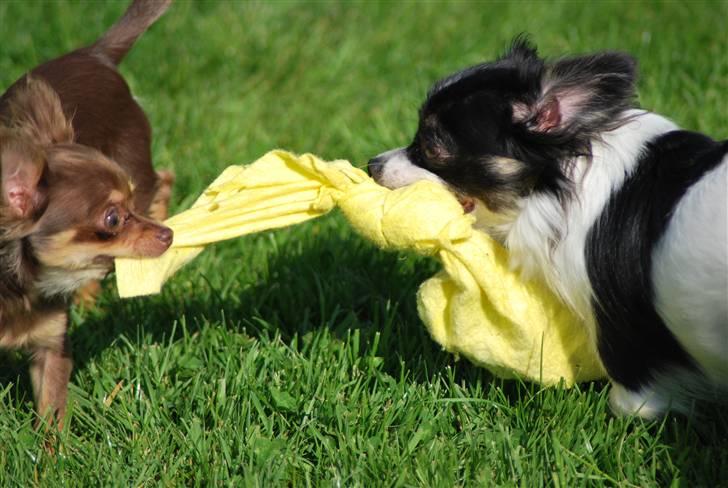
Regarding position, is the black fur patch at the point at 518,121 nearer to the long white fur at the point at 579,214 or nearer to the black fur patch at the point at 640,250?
the long white fur at the point at 579,214

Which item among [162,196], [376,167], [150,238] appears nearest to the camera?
[150,238]

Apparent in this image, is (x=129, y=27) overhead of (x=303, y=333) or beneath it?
overhead

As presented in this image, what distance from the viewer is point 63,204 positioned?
114 inches

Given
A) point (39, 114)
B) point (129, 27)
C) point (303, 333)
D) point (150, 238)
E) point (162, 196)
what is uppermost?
point (129, 27)

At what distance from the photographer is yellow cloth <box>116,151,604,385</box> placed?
2803mm

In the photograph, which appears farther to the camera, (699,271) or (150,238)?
(150,238)

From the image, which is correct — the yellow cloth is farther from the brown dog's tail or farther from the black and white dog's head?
the brown dog's tail

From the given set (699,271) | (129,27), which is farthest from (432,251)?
(129,27)

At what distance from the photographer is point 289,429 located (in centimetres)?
299

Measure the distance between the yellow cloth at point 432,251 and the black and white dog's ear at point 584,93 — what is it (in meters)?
0.41

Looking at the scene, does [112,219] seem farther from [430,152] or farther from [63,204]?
[430,152]

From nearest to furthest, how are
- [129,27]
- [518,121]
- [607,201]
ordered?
[607,201], [518,121], [129,27]

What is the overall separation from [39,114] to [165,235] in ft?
2.01

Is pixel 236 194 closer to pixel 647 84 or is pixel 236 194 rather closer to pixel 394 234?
pixel 394 234
